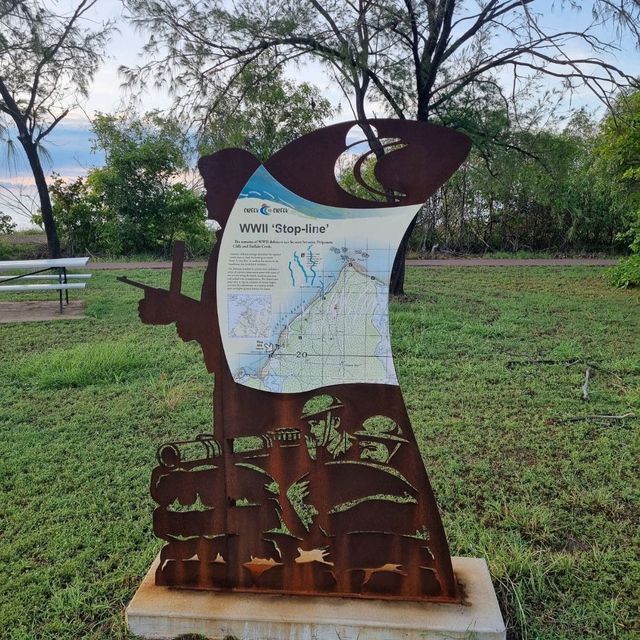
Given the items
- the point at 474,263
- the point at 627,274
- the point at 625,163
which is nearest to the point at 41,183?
the point at 474,263

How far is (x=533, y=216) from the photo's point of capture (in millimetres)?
12938

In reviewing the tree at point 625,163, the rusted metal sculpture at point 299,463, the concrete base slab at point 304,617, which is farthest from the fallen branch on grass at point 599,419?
the tree at point 625,163

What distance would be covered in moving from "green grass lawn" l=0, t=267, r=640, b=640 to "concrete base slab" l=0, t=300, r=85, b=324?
0.41 m

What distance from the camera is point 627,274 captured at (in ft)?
26.8

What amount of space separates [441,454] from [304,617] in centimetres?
151

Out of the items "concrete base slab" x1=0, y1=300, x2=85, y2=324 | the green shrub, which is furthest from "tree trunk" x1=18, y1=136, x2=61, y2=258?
the green shrub

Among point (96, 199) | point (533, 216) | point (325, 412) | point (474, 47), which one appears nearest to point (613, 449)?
point (325, 412)

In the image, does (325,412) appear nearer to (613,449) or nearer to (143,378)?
(613,449)

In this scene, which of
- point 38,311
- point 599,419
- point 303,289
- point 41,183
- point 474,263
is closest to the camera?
point 303,289

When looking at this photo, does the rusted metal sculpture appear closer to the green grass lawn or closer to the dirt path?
the green grass lawn

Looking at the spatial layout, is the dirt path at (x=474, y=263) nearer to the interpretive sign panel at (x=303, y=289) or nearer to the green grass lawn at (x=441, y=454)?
the green grass lawn at (x=441, y=454)

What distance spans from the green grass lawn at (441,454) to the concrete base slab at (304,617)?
160 millimetres

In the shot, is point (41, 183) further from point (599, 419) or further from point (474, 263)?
point (599, 419)

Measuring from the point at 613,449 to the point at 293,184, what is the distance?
98.1 inches
